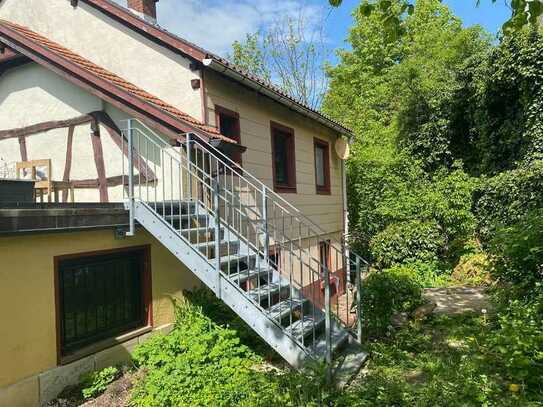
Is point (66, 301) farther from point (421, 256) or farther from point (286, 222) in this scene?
point (421, 256)

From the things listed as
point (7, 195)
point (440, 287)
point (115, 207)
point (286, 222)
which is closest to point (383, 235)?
point (440, 287)

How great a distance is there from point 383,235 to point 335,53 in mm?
18016


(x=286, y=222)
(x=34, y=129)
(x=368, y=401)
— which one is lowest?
(x=368, y=401)

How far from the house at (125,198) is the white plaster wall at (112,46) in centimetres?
3

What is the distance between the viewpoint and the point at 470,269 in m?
10.7

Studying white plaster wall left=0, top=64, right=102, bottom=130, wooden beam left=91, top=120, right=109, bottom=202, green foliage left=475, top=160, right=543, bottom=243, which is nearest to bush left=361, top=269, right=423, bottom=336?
green foliage left=475, top=160, right=543, bottom=243

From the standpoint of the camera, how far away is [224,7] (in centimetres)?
1828

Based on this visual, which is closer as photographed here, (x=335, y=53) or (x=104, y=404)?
(x=104, y=404)

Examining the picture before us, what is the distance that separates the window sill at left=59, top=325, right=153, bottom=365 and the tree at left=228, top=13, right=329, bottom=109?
1988 centimetres

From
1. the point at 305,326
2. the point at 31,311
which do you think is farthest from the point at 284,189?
the point at 31,311

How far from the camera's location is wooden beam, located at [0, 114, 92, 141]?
23.1 ft

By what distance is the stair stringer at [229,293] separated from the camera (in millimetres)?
4641

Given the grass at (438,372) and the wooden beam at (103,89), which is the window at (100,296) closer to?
the wooden beam at (103,89)

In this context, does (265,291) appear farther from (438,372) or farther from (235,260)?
(438,372)
